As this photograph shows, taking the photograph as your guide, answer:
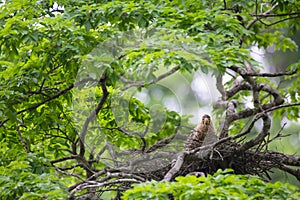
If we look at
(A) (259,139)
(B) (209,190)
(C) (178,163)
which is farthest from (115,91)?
(A) (259,139)

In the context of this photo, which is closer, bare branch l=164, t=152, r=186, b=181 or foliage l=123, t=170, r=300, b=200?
foliage l=123, t=170, r=300, b=200

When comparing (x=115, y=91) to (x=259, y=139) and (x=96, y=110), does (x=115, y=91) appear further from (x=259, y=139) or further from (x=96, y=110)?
(x=259, y=139)

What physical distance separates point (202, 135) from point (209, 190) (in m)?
0.89

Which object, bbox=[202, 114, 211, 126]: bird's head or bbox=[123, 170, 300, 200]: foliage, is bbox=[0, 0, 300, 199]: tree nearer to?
bbox=[202, 114, 211, 126]: bird's head

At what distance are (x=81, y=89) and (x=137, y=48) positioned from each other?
14.9 inches

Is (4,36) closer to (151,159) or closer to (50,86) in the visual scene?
(50,86)

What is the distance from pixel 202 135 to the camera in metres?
4.08

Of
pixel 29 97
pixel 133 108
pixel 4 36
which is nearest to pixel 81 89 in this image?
pixel 133 108

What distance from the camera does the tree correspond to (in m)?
3.57

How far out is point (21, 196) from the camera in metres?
3.78

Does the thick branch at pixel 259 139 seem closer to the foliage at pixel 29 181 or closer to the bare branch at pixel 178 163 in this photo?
the bare branch at pixel 178 163

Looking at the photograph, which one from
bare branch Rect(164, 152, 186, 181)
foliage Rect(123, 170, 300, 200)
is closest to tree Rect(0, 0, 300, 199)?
bare branch Rect(164, 152, 186, 181)

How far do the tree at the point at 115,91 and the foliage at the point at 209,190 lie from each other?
1.10 ft

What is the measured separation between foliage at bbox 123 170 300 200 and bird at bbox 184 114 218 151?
376 millimetres
